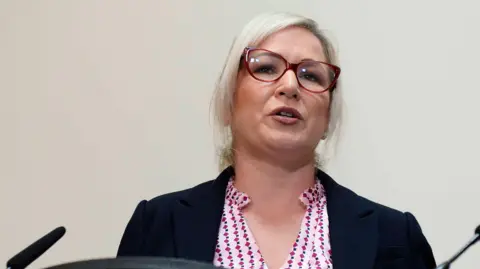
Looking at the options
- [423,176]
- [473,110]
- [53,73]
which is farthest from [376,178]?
[53,73]

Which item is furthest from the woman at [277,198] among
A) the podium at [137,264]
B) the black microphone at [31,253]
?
the podium at [137,264]

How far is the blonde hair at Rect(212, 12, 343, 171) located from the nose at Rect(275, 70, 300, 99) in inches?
3.2

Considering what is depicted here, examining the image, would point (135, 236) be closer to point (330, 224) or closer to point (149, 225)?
point (149, 225)

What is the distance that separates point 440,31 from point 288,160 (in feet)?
1.78

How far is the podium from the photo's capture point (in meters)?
0.54

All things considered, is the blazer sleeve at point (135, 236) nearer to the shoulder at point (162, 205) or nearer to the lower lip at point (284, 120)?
the shoulder at point (162, 205)

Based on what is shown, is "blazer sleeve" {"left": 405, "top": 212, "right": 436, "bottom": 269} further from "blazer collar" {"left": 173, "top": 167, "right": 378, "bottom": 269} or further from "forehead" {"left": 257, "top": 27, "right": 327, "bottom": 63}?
"forehead" {"left": 257, "top": 27, "right": 327, "bottom": 63}

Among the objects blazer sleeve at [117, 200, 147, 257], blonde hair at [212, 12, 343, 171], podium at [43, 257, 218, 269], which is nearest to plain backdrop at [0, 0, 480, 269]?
blonde hair at [212, 12, 343, 171]

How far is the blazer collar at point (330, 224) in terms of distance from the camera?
36.3 inches

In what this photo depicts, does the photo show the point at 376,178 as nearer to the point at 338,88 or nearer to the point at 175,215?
the point at 338,88

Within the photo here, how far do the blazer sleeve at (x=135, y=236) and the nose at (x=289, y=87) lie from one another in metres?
0.27

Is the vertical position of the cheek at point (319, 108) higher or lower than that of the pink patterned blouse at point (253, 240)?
higher

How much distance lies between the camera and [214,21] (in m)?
1.40

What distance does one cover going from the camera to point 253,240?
0.94 metres
